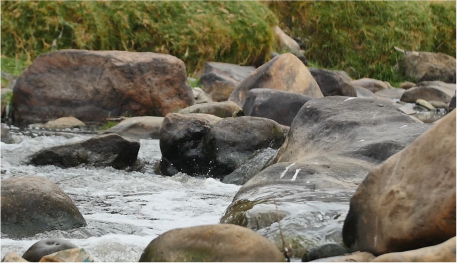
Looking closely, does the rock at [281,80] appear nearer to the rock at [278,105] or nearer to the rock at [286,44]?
Result: the rock at [278,105]

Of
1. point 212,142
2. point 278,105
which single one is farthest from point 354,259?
point 278,105

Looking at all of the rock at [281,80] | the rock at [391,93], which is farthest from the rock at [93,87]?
the rock at [391,93]

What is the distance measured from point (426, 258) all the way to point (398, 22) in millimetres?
17795

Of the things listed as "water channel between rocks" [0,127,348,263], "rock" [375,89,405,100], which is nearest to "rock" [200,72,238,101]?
"rock" [375,89,405,100]

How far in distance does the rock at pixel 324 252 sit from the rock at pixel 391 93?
12.5 meters

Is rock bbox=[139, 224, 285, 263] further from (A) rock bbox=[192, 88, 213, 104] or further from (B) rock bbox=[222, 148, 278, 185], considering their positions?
(A) rock bbox=[192, 88, 213, 104]

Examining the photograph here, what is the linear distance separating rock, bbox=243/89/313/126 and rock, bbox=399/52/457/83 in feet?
32.1

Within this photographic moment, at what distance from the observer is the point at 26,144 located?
8531mm

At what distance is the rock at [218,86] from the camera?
12.8 meters

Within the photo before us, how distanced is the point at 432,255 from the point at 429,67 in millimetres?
16198

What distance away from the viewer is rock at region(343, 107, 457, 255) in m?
3.20

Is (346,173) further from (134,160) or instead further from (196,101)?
(196,101)

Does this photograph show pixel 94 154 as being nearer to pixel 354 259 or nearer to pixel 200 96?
pixel 354 259

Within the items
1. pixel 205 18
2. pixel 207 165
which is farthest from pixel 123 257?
pixel 205 18
